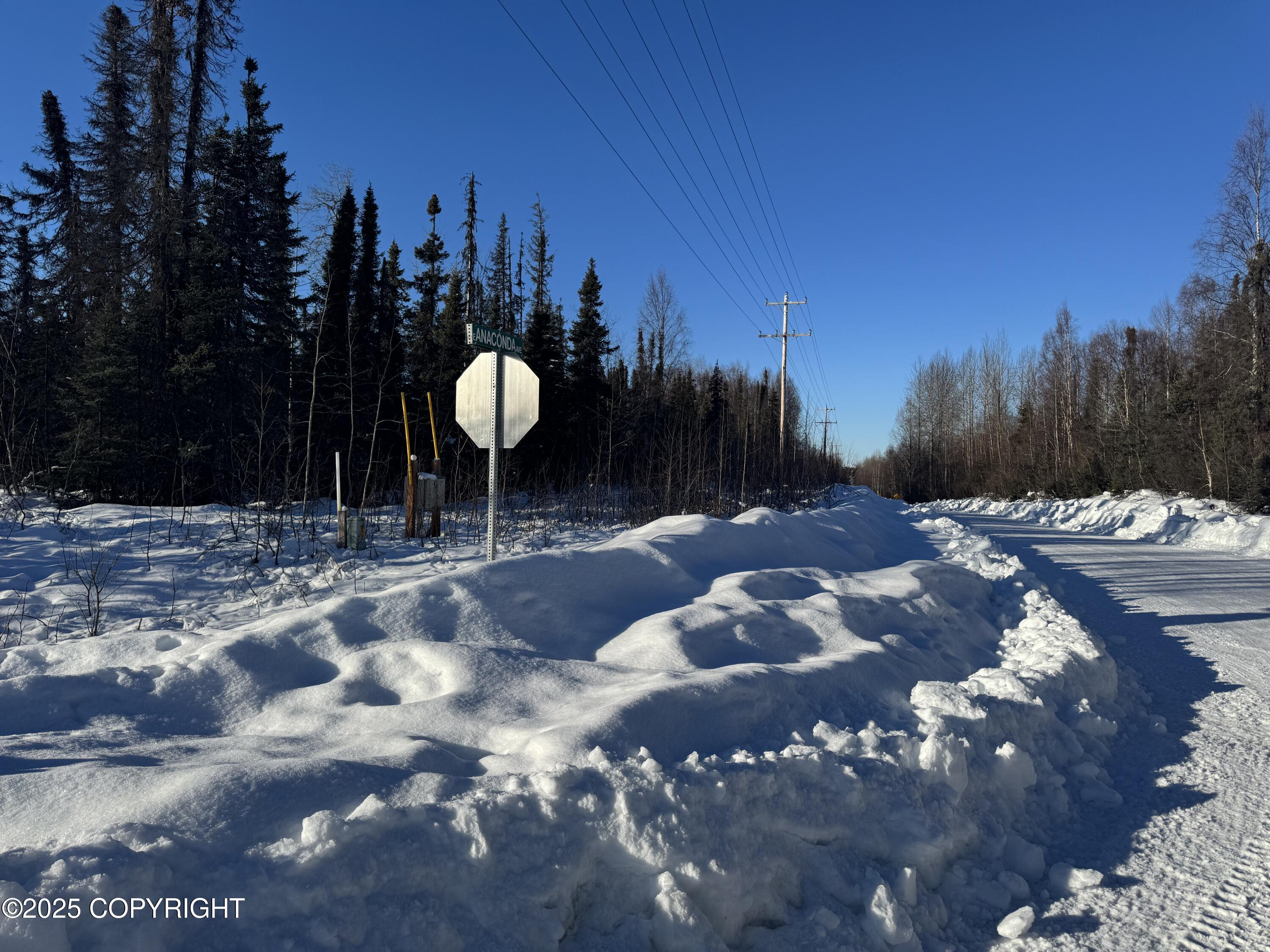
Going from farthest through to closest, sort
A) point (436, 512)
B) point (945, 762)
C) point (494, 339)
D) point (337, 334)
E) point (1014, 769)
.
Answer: point (337, 334) → point (436, 512) → point (494, 339) → point (1014, 769) → point (945, 762)

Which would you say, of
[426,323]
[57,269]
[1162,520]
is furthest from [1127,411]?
[57,269]

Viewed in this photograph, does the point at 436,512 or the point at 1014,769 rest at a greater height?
the point at 436,512

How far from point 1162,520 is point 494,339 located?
18.2 metres

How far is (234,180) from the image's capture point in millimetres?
20781

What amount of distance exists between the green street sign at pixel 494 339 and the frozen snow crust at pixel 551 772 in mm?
2252

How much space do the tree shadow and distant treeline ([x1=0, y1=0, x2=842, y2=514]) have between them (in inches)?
290

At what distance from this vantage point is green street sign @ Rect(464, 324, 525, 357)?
5926 millimetres

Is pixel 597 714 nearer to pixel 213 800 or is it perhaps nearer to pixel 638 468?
pixel 213 800

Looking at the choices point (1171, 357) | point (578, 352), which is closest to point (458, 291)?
point (578, 352)

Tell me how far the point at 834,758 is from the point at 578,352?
2779 centimetres

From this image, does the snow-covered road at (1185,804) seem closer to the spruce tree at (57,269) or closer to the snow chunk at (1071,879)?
the snow chunk at (1071,879)

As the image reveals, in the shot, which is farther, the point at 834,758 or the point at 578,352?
the point at 578,352

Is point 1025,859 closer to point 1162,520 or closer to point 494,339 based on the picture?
point 494,339

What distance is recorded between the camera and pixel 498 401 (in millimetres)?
6375
